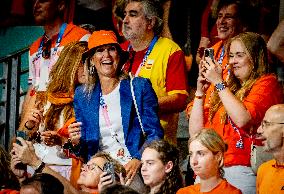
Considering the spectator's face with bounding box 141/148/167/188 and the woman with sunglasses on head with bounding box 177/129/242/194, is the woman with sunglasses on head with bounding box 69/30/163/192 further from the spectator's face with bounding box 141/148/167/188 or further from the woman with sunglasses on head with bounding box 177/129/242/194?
the woman with sunglasses on head with bounding box 177/129/242/194

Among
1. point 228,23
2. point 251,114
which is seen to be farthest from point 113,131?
point 228,23

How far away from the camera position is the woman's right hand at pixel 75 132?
6.21 meters

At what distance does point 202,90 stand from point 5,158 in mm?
1786

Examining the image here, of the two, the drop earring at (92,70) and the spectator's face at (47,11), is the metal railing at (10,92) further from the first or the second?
the drop earring at (92,70)

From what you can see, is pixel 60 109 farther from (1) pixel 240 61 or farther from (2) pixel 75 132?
(1) pixel 240 61

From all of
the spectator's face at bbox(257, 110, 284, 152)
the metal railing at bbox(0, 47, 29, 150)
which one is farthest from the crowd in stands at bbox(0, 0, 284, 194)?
the metal railing at bbox(0, 47, 29, 150)

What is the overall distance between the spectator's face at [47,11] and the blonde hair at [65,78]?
875 mm

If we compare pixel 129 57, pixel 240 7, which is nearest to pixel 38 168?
pixel 129 57

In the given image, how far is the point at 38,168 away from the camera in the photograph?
241 inches

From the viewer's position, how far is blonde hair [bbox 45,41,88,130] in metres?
6.71

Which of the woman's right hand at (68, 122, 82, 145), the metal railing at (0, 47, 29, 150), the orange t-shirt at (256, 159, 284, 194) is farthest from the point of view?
the metal railing at (0, 47, 29, 150)

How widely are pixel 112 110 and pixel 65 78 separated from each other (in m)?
0.79

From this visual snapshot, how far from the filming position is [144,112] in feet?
19.7

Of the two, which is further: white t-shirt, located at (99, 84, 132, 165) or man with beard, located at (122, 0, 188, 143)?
man with beard, located at (122, 0, 188, 143)
